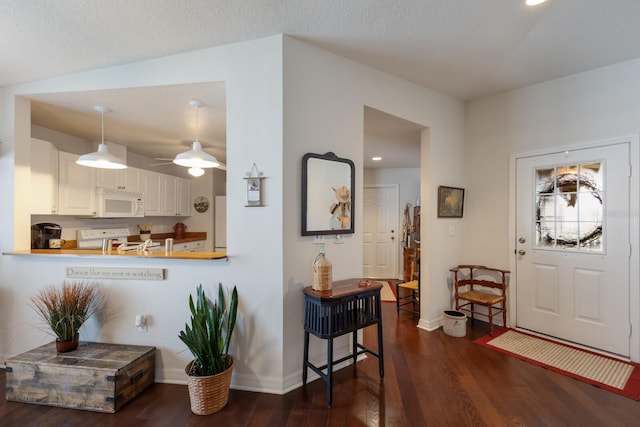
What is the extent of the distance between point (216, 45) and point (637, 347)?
4.32m

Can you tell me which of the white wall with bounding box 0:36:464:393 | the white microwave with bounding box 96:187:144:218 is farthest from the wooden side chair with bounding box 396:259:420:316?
the white microwave with bounding box 96:187:144:218

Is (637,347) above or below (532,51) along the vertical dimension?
below

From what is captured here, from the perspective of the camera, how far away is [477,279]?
10.5 feet

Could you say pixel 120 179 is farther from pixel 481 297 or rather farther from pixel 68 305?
pixel 481 297

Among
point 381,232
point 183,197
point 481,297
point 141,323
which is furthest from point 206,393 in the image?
point 381,232

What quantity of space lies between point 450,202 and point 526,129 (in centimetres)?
109

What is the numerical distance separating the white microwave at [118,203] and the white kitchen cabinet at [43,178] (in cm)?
53

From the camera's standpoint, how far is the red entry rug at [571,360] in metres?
2.02

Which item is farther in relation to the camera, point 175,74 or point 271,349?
point 175,74

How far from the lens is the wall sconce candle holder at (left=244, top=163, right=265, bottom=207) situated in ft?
6.45

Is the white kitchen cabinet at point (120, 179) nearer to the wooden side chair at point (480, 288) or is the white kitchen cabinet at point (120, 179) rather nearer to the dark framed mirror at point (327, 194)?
the dark framed mirror at point (327, 194)

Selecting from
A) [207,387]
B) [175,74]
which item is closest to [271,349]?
[207,387]

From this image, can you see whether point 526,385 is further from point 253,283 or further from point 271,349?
point 253,283

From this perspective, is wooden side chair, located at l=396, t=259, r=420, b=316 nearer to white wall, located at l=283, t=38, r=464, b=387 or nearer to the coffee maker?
white wall, located at l=283, t=38, r=464, b=387
